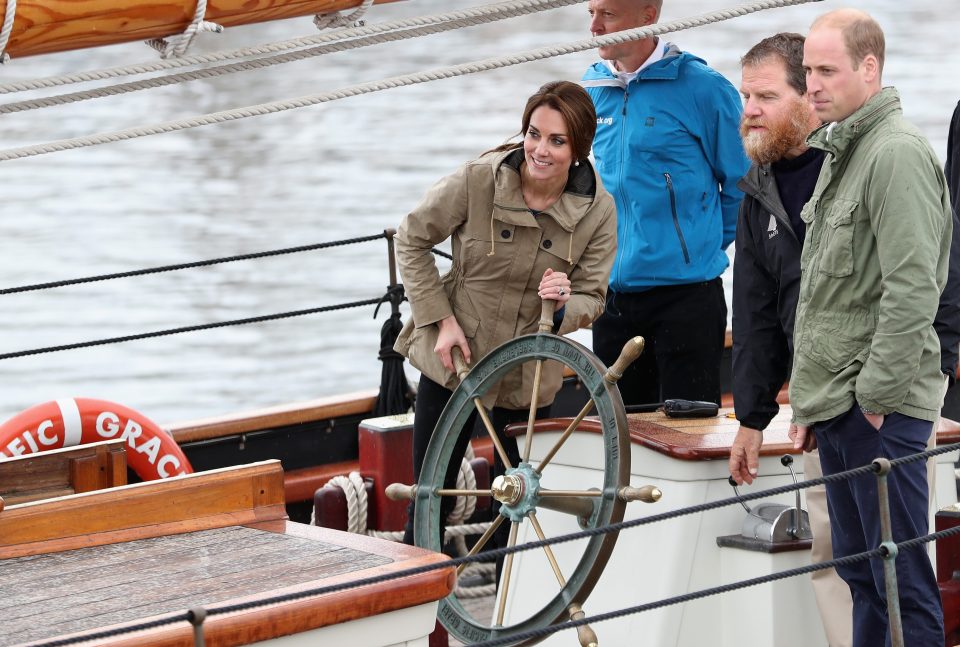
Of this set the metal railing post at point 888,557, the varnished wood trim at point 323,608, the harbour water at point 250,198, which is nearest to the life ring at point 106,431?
the varnished wood trim at point 323,608

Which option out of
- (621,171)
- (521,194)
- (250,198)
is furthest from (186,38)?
(250,198)

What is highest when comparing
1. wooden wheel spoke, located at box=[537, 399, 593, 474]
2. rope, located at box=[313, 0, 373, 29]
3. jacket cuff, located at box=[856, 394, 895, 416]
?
rope, located at box=[313, 0, 373, 29]

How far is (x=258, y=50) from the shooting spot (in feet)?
7.60

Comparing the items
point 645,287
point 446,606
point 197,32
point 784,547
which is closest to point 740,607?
point 784,547

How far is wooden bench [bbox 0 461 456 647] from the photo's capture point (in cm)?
218

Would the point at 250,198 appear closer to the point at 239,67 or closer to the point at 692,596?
the point at 239,67

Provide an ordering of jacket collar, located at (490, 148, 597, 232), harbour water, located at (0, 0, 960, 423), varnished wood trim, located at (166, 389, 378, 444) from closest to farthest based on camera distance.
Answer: jacket collar, located at (490, 148, 597, 232) → varnished wood trim, located at (166, 389, 378, 444) → harbour water, located at (0, 0, 960, 423)

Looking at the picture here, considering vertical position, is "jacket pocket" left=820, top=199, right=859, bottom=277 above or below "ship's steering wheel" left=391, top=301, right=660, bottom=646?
above

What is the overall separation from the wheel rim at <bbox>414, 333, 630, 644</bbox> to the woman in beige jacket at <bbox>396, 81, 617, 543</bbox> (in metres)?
0.09

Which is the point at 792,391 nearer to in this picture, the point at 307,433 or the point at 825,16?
the point at 825,16

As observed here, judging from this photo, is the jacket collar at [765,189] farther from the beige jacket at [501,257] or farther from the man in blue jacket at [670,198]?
the man in blue jacket at [670,198]

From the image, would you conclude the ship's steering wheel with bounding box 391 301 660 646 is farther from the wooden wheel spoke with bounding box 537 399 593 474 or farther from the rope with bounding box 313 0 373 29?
the rope with bounding box 313 0 373 29

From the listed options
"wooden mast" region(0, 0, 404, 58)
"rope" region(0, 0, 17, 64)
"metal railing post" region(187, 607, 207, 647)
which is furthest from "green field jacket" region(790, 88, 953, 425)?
"rope" region(0, 0, 17, 64)

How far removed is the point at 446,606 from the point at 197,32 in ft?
4.10
